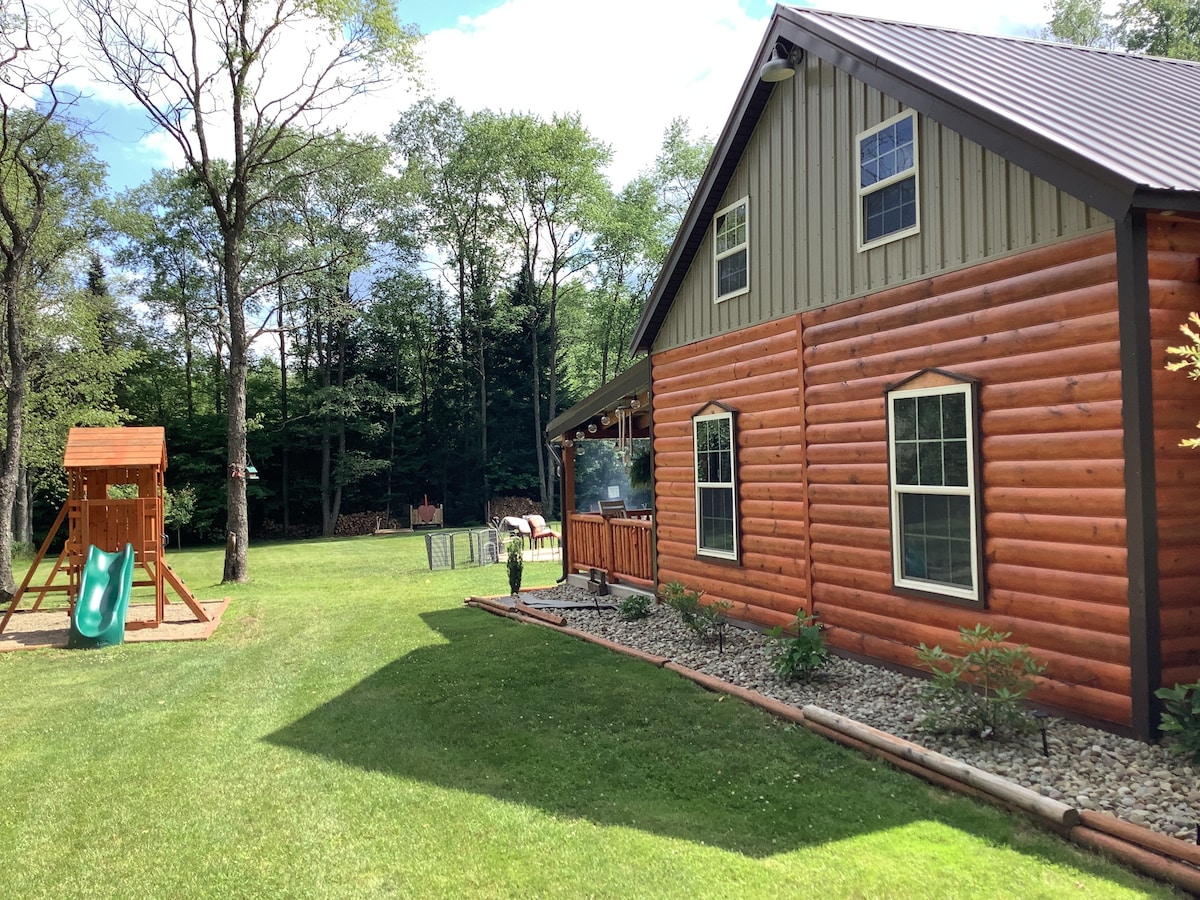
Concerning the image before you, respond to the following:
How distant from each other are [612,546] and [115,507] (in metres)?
7.79

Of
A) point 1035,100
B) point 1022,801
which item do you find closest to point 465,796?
point 1022,801

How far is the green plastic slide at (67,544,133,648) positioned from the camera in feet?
32.1

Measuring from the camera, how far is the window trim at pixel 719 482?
8883mm

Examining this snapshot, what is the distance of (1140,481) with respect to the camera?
15.1 ft

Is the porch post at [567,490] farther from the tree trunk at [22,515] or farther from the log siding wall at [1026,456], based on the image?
the tree trunk at [22,515]

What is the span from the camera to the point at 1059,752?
4633 mm

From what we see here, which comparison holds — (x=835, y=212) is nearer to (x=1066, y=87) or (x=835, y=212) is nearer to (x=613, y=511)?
(x=1066, y=87)

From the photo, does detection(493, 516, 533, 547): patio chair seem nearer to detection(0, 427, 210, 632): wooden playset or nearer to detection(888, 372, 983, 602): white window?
detection(0, 427, 210, 632): wooden playset

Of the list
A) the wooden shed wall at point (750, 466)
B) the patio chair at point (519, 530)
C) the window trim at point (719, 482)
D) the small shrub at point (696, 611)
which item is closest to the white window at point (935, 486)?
the wooden shed wall at point (750, 466)

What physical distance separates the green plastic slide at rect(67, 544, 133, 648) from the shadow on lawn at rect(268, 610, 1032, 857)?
14.7 feet

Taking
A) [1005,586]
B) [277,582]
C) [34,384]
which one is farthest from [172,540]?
[1005,586]

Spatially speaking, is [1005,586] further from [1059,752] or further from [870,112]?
[870,112]

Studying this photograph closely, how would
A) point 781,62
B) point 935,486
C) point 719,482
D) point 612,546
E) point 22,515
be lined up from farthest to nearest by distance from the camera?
point 22,515
point 612,546
point 719,482
point 781,62
point 935,486

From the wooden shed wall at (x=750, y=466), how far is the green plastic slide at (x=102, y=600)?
23.4 ft
